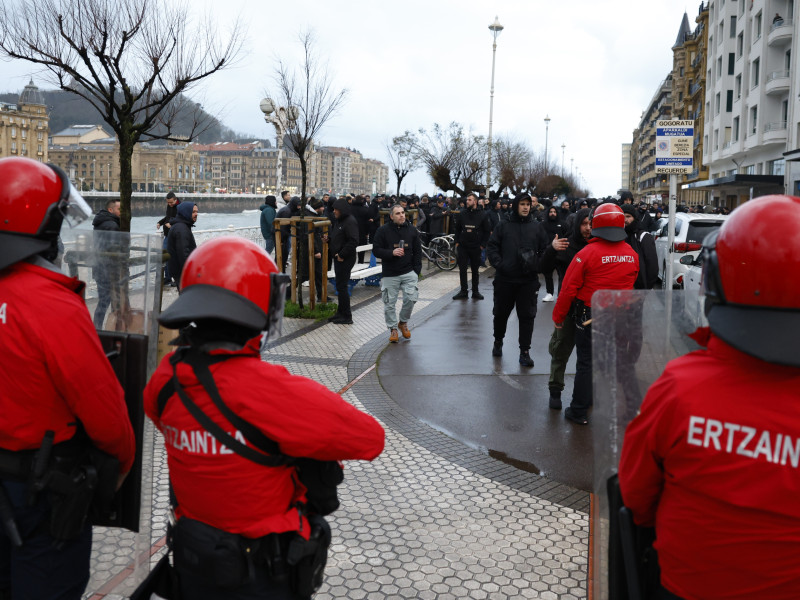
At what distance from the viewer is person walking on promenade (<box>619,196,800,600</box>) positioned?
1584 mm

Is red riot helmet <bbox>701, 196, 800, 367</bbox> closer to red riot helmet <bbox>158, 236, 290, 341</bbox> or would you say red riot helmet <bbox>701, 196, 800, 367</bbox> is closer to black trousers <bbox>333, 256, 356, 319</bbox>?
red riot helmet <bbox>158, 236, 290, 341</bbox>

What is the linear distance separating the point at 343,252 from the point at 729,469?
364 inches

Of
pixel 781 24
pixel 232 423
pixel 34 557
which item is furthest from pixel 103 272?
pixel 781 24

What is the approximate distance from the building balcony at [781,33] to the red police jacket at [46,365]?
1765 inches

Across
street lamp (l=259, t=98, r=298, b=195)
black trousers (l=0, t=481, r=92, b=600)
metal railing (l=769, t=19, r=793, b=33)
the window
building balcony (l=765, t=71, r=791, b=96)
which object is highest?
metal railing (l=769, t=19, r=793, b=33)

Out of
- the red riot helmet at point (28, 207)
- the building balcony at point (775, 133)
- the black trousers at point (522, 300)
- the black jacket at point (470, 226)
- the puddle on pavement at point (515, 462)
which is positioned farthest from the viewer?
the building balcony at point (775, 133)

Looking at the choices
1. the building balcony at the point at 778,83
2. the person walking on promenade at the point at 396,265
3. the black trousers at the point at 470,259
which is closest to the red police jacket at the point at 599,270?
the person walking on promenade at the point at 396,265

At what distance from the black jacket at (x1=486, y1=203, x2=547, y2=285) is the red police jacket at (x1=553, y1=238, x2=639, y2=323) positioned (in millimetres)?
1897

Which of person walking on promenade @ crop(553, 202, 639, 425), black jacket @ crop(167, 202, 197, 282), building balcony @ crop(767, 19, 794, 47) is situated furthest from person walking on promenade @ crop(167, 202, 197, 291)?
building balcony @ crop(767, 19, 794, 47)

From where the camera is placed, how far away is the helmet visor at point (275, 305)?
2.14m

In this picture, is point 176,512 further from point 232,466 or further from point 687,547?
point 687,547

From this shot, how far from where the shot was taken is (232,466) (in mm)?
2002

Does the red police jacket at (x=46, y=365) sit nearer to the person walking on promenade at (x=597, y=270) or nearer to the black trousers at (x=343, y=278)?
the person walking on promenade at (x=597, y=270)

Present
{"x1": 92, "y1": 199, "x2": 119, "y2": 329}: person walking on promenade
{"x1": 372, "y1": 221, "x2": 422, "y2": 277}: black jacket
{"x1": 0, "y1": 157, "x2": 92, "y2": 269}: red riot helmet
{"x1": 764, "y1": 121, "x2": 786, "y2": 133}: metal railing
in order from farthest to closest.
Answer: {"x1": 764, "y1": 121, "x2": 786, "y2": 133}: metal railing
{"x1": 372, "y1": 221, "x2": 422, "y2": 277}: black jacket
{"x1": 92, "y1": 199, "x2": 119, "y2": 329}: person walking on promenade
{"x1": 0, "y1": 157, "x2": 92, "y2": 269}: red riot helmet
